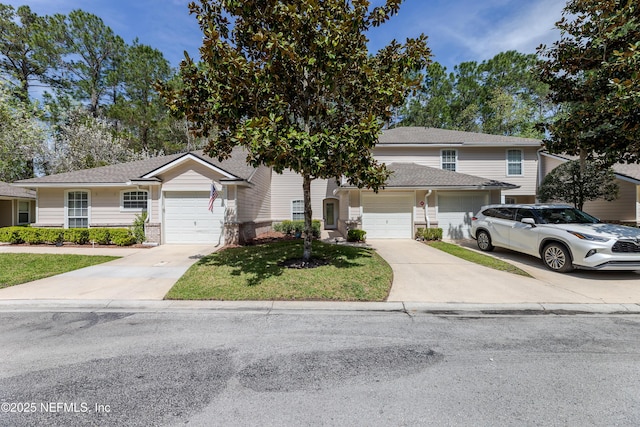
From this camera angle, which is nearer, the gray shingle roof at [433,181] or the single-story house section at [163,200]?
the single-story house section at [163,200]

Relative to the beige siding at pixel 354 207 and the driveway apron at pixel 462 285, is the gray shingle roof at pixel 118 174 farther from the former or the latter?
the driveway apron at pixel 462 285

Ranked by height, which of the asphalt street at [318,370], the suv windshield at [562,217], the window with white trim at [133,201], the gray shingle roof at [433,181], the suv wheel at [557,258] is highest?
the gray shingle roof at [433,181]

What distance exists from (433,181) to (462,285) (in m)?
8.16

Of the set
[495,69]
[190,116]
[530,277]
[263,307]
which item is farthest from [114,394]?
[495,69]

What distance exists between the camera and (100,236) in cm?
1221

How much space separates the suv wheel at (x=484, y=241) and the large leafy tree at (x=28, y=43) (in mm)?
33746

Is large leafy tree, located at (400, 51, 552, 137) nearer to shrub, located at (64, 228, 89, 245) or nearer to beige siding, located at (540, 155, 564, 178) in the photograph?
beige siding, located at (540, 155, 564, 178)

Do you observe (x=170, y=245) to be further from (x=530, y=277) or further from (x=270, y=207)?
(x=530, y=277)

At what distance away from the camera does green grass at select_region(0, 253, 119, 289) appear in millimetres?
7059

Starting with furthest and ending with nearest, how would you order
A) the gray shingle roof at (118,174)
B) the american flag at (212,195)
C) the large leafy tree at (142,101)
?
1. the large leafy tree at (142,101)
2. the gray shingle roof at (118,174)
3. the american flag at (212,195)

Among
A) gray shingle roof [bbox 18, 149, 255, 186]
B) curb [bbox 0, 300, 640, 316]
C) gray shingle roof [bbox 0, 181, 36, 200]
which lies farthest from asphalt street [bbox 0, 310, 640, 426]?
gray shingle roof [bbox 0, 181, 36, 200]

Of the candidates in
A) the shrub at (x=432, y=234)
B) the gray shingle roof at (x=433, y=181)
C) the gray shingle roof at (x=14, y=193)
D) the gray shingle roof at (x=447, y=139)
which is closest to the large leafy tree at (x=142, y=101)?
the gray shingle roof at (x=14, y=193)

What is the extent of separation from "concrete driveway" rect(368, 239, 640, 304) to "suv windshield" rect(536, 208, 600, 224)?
1.44 meters

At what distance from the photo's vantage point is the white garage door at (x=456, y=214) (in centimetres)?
1385
